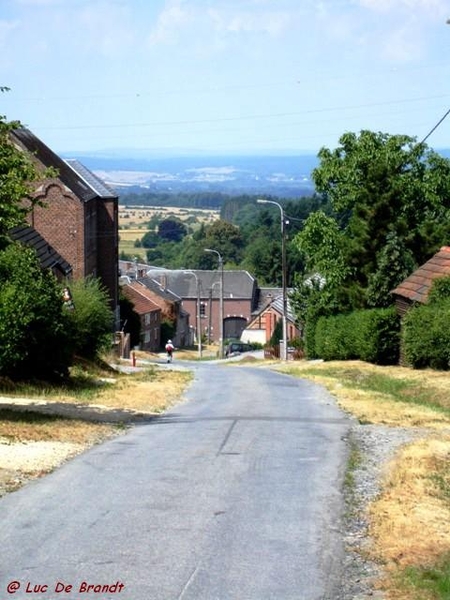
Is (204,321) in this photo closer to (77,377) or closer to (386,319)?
(386,319)

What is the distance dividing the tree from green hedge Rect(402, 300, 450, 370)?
9860mm

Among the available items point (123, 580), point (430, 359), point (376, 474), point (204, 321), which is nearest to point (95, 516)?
point (123, 580)

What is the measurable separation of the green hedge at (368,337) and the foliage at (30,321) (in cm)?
1524

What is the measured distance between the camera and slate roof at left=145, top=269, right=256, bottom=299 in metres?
123

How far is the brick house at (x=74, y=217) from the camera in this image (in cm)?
5816

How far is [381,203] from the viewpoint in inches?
1897

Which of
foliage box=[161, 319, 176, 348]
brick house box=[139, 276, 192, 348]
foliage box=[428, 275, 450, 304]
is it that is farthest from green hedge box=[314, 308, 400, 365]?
brick house box=[139, 276, 192, 348]

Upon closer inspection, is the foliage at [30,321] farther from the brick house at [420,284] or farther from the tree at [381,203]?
the tree at [381,203]

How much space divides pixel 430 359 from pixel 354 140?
977 inches

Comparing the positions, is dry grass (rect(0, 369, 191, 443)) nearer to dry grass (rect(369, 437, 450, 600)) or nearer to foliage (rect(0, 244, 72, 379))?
foliage (rect(0, 244, 72, 379))

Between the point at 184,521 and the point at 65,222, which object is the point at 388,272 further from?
the point at 184,521

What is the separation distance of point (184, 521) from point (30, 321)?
15059 mm

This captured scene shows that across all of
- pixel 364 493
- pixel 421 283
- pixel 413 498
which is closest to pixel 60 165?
pixel 421 283

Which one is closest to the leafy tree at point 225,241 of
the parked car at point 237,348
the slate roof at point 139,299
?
the slate roof at point 139,299
